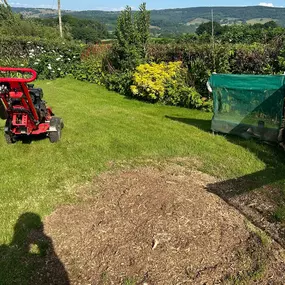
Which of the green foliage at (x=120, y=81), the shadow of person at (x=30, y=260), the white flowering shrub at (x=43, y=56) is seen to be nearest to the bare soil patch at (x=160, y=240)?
the shadow of person at (x=30, y=260)

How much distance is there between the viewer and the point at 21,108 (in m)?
5.86

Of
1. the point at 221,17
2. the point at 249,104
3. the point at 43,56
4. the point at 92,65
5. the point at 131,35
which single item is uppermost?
the point at 221,17

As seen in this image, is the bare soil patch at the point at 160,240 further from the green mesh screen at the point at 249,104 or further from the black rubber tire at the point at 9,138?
the black rubber tire at the point at 9,138

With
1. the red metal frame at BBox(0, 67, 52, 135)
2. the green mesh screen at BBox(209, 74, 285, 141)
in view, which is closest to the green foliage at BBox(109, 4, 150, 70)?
the green mesh screen at BBox(209, 74, 285, 141)

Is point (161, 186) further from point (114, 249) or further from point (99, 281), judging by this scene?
point (99, 281)

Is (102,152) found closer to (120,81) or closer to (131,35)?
(120,81)

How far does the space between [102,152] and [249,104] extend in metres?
Answer: 3.08

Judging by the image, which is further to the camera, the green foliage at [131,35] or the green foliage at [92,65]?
the green foliage at [92,65]

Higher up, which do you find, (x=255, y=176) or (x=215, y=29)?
(x=215, y=29)

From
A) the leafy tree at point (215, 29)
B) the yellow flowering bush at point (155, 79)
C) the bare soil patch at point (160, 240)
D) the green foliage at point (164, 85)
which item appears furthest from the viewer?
the leafy tree at point (215, 29)

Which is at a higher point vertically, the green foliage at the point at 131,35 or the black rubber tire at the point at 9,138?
the green foliage at the point at 131,35

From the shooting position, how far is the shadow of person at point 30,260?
320cm

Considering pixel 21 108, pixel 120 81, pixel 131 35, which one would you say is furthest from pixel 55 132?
pixel 131 35

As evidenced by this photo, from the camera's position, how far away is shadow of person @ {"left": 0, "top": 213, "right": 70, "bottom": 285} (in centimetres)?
320
